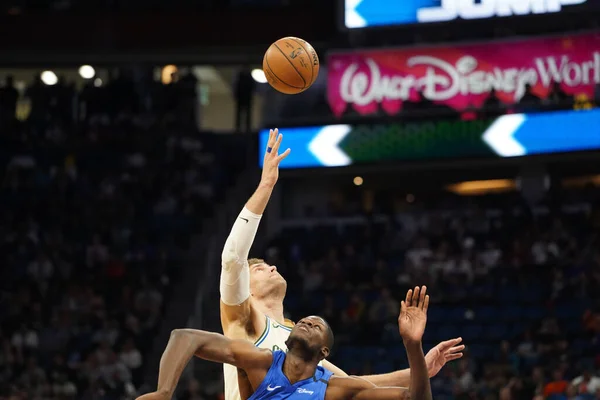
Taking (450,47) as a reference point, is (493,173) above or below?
below

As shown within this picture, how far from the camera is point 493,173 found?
20.0 m

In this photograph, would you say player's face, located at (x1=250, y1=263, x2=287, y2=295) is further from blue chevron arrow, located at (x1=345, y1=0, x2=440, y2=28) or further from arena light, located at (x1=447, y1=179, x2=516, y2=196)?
arena light, located at (x1=447, y1=179, x2=516, y2=196)

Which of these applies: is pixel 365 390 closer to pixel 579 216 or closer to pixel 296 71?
pixel 296 71

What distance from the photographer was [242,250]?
261 inches

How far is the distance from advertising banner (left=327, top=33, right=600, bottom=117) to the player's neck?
35.2 feet

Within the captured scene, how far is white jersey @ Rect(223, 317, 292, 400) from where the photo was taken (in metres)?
6.86

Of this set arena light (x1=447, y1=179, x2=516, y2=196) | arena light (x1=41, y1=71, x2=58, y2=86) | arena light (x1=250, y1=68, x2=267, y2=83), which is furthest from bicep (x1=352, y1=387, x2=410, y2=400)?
arena light (x1=41, y1=71, x2=58, y2=86)

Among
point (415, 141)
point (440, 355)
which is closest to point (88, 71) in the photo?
point (415, 141)

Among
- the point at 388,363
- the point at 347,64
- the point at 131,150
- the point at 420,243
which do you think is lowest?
the point at 388,363

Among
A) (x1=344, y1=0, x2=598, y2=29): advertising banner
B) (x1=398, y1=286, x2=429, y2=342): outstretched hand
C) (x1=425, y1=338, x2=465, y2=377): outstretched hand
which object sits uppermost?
(x1=344, y1=0, x2=598, y2=29): advertising banner

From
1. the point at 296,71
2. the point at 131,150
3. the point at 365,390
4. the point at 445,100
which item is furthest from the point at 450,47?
the point at 365,390

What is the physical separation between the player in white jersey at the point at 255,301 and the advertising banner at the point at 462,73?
A: 9.53 meters

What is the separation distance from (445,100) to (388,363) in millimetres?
4025

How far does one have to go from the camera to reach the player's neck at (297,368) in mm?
5988
